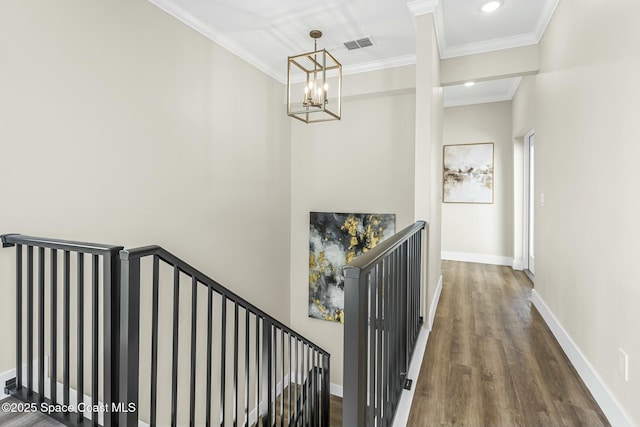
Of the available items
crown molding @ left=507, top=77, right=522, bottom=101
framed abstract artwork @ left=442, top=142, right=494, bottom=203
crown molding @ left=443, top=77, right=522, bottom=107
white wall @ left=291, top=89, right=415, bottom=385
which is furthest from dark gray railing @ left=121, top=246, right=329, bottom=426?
crown molding @ left=443, top=77, right=522, bottom=107

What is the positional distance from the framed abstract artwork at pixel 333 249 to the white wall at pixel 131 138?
2.58 ft

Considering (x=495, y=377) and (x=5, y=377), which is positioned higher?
(x=5, y=377)

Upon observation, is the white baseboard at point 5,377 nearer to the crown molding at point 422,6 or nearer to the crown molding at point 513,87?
the crown molding at point 422,6

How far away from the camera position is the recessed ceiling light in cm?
289

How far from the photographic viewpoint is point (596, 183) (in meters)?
2.02

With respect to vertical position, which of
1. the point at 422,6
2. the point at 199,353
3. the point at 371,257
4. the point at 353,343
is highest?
the point at 422,6

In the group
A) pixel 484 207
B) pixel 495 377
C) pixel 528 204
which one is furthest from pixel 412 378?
pixel 484 207

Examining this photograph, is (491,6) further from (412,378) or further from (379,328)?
(412,378)

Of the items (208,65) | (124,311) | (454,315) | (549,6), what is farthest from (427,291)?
(208,65)

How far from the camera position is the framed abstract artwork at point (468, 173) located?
5996mm

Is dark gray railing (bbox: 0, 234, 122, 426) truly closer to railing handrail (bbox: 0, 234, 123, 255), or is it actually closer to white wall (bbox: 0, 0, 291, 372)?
railing handrail (bbox: 0, 234, 123, 255)

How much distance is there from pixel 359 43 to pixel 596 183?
275 centimetres

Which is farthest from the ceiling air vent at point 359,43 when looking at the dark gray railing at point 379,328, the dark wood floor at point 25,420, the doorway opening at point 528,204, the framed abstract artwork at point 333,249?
the dark wood floor at point 25,420

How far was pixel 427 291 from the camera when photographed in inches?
118
